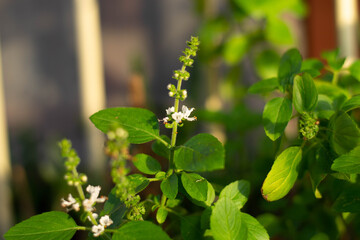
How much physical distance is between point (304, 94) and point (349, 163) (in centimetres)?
9

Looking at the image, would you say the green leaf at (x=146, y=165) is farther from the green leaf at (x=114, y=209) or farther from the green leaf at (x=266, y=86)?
the green leaf at (x=266, y=86)

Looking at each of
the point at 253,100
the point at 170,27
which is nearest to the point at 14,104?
the point at 170,27

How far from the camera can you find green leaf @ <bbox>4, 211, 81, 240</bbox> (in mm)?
344

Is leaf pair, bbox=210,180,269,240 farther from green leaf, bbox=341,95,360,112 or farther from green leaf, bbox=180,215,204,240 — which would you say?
green leaf, bbox=341,95,360,112

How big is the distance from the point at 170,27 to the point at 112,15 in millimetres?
414

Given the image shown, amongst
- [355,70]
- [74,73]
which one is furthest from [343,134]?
[74,73]

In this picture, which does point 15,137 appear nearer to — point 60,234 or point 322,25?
point 322,25

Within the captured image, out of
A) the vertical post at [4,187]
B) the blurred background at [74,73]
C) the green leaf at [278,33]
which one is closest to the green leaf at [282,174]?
the green leaf at [278,33]

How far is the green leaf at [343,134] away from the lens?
0.36 metres

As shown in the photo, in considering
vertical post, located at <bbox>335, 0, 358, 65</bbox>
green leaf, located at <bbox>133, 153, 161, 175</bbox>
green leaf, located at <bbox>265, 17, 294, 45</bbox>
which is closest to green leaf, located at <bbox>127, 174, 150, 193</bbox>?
green leaf, located at <bbox>133, 153, 161, 175</bbox>

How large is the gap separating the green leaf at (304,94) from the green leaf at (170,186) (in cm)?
15

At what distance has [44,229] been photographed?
346 mm

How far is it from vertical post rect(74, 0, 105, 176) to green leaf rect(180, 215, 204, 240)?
2011mm

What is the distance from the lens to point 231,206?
34 centimetres
